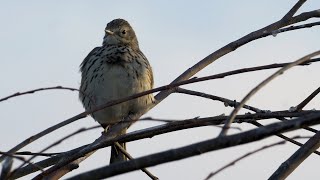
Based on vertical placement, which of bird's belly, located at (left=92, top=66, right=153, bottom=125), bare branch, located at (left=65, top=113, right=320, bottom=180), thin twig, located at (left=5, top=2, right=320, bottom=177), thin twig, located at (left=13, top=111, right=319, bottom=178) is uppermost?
bird's belly, located at (left=92, top=66, right=153, bottom=125)

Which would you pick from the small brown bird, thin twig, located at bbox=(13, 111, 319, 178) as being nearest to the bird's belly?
the small brown bird

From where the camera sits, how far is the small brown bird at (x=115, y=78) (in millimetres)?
7004

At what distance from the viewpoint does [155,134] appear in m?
3.02

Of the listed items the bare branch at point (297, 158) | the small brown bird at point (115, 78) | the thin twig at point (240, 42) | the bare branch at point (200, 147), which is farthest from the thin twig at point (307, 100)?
the small brown bird at point (115, 78)

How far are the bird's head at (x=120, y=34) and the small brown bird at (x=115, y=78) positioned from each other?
25cm

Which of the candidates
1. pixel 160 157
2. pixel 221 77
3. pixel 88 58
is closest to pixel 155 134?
pixel 221 77

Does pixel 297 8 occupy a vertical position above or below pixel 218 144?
above

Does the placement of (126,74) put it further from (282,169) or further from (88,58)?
(282,169)

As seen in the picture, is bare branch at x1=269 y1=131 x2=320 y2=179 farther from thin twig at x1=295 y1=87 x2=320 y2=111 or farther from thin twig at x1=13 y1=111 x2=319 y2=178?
thin twig at x1=13 y1=111 x2=319 y2=178

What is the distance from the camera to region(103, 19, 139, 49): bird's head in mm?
7844

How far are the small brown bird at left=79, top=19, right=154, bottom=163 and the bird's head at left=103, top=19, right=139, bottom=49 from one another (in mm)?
251

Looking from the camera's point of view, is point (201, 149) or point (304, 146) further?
point (304, 146)

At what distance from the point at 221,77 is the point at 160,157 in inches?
43.6

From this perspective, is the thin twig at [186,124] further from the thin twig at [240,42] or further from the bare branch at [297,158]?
the thin twig at [240,42]
